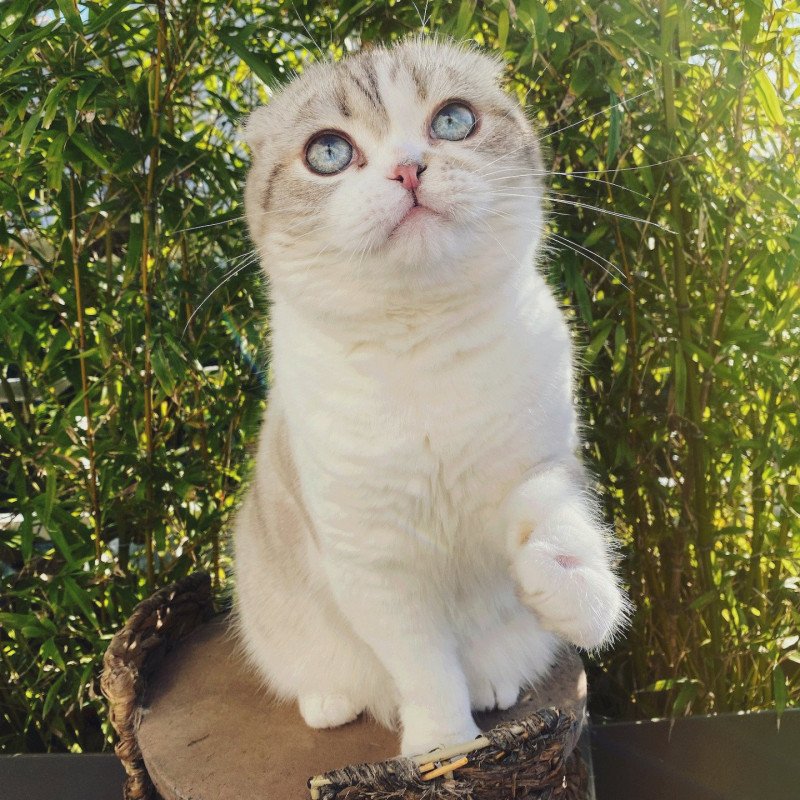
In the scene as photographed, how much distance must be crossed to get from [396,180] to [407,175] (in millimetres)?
16

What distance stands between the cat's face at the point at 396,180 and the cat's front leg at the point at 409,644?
40 cm

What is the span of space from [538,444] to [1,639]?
53.8 inches

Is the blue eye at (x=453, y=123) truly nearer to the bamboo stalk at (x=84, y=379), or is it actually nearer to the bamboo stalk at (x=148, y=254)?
the bamboo stalk at (x=148, y=254)

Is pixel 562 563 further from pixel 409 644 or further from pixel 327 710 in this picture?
pixel 327 710

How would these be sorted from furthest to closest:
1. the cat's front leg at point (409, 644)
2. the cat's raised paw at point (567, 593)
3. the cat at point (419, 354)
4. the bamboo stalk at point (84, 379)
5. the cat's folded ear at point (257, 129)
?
1. the bamboo stalk at point (84, 379)
2. the cat's folded ear at point (257, 129)
3. the cat's front leg at point (409, 644)
4. the cat at point (419, 354)
5. the cat's raised paw at point (567, 593)

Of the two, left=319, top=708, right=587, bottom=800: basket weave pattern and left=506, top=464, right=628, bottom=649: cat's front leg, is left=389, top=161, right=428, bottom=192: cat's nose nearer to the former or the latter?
left=506, top=464, right=628, bottom=649: cat's front leg

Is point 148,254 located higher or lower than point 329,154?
lower

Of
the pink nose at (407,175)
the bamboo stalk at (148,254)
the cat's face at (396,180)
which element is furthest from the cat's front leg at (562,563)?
the bamboo stalk at (148,254)

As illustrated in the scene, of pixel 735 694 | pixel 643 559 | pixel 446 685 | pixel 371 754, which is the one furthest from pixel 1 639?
pixel 735 694

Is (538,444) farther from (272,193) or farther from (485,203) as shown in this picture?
(272,193)

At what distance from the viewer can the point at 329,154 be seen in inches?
44.4

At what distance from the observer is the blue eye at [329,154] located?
1120 millimetres

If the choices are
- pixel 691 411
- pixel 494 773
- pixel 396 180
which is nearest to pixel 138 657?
pixel 494 773

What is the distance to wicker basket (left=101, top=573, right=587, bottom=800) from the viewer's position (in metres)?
1.01
